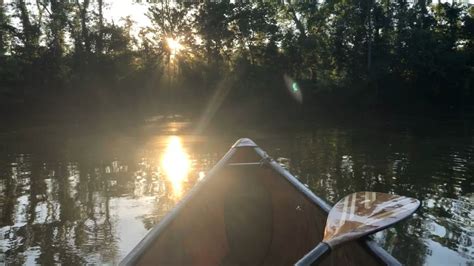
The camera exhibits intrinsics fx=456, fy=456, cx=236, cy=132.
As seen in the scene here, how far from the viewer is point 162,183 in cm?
875

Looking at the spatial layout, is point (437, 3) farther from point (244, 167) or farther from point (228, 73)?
point (244, 167)

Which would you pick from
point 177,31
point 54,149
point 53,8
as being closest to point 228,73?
point 177,31

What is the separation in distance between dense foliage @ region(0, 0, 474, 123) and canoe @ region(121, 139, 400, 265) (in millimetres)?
28160

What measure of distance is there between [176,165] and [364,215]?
803cm

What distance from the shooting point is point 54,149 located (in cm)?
1450

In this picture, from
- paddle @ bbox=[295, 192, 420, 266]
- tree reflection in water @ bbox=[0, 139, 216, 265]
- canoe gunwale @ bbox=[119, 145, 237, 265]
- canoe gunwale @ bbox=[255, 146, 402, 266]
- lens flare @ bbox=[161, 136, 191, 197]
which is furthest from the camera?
lens flare @ bbox=[161, 136, 191, 197]

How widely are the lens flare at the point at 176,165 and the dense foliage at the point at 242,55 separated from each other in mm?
19329

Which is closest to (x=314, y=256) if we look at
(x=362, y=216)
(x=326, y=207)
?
(x=362, y=216)

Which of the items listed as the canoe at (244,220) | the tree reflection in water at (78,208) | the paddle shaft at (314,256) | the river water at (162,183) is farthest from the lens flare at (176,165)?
the paddle shaft at (314,256)

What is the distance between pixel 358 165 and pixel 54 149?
31.1 ft

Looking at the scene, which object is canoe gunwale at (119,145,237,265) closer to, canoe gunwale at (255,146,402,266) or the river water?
canoe gunwale at (255,146,402,266)

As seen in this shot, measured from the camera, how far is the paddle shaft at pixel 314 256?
2.10 metres

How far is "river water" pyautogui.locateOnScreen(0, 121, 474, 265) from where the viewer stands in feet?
17.4

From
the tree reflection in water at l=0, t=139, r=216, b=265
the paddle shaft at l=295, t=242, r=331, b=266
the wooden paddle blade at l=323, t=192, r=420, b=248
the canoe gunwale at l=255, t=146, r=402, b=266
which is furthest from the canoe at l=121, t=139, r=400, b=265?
the paddle shaft at l=295, t=242, r=331, b=266
